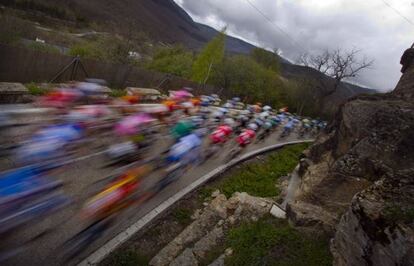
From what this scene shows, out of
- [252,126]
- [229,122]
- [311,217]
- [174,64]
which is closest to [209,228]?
[311,217]

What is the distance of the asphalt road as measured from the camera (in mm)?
7387

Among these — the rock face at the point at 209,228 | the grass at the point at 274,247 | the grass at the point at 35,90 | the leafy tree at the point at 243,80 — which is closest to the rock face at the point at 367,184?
the grass at the point at 274,247

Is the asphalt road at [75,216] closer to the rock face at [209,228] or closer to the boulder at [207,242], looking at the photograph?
the rock face at [209,228]

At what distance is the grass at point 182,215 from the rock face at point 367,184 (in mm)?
3577

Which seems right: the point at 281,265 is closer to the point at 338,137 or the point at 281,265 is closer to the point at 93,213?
the point at 93,213

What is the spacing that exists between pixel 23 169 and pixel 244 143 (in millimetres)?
11182

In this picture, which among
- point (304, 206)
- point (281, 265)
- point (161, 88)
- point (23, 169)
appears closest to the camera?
point (23, 169)

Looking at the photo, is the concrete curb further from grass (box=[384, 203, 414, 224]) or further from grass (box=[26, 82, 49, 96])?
grass (box=[26, 82, 49, 96])

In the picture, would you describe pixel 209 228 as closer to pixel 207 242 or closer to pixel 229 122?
pixel 207 242

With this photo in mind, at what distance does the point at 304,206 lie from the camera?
11.5 metres

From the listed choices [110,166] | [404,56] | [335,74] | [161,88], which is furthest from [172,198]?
[335,74]

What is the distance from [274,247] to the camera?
30.3ft

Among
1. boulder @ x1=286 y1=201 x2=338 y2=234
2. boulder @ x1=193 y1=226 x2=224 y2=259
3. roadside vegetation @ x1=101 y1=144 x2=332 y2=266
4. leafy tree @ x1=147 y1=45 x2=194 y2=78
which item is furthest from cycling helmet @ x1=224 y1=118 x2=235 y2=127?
leafy tree @ x1=147 y1=45 x2=194 y2=78

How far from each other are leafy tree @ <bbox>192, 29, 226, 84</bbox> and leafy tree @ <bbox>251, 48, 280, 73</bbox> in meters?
25.3
